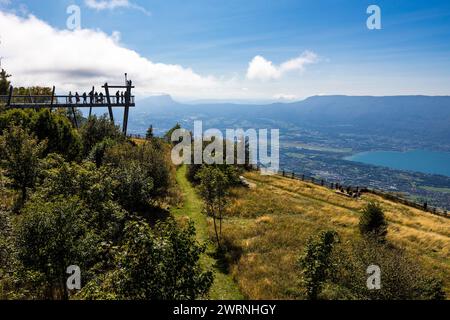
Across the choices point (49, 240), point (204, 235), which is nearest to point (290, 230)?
point (204, 235)

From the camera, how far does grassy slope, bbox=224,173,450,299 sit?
24359 mm

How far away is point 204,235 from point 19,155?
17392mm

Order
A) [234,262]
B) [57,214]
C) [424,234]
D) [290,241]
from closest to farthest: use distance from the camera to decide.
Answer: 1. [57,214]
2. [234,262]
3. [290,241]
4. [424,234]

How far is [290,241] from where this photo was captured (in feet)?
104

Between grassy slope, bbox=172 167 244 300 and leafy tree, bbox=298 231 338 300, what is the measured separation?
468 centimetres

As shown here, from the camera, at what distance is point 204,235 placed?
31.7 metres

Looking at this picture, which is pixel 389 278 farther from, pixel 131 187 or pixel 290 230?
pixel 131 187

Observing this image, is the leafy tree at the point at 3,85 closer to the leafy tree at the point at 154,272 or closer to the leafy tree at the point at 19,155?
the leafy tree at the point at 19,155

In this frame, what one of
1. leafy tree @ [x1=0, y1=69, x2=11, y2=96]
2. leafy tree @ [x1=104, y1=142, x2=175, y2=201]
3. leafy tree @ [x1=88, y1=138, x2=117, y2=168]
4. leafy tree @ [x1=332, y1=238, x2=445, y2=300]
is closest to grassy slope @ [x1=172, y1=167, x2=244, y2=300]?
leafy tree @ [x1=104, y1=142, x2=175, y2=201]

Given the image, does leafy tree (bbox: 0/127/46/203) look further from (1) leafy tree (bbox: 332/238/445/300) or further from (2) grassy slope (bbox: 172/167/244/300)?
(1) leafy tree (bbox: 332/238/445/300)
